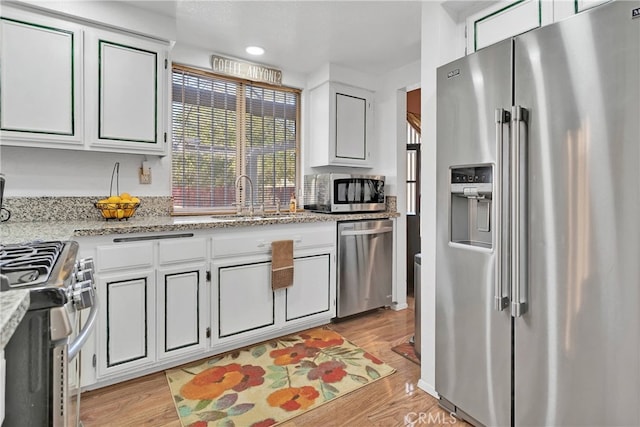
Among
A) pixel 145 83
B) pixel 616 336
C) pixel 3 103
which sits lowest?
pixel 616 336

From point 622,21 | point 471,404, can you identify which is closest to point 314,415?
point 471,404

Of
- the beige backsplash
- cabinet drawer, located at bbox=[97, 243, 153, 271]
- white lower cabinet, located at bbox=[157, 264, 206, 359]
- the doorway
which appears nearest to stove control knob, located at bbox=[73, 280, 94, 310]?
cabinet drawer, located at bbox=[97, 243, 153, 271]

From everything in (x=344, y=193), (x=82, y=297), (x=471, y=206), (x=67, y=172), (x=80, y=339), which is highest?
(x=67, y=172)

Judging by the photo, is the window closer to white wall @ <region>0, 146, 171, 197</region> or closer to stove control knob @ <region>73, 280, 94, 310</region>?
white wall @ <region>0, 146, 171, 197</region>

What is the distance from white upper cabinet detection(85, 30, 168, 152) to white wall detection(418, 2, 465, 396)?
5.90 feet

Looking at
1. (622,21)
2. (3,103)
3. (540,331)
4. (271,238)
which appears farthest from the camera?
(271,238)

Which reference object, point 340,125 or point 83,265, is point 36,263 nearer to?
point 83,265

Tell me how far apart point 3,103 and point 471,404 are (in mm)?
2997

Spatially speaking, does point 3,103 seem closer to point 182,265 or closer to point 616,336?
point 182,265

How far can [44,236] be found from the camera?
151 centimetres

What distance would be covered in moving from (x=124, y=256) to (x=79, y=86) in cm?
112

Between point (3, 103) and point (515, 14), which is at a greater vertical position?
point (515, 14)

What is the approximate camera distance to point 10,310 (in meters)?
0.57

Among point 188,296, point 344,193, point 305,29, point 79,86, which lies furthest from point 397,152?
point 79,86
